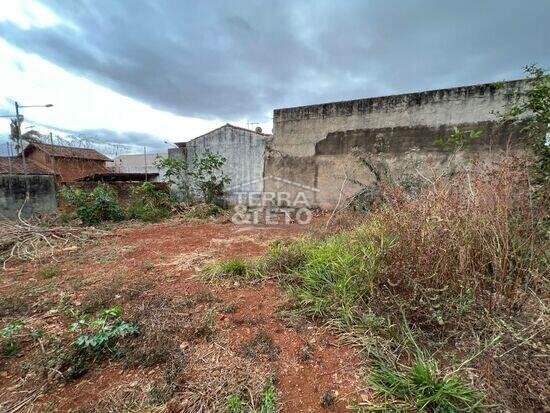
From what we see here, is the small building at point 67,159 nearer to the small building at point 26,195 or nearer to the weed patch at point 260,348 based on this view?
the small building at point 26,195

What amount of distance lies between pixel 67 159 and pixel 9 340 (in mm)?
18529

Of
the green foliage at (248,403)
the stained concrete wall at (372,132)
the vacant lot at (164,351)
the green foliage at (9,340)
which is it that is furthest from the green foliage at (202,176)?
the green foliage at (248,403)

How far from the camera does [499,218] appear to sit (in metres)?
1.95

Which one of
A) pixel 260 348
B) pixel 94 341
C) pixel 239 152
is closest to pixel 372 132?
pixel 239 152

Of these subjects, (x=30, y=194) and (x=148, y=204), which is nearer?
(x=30, y=194)

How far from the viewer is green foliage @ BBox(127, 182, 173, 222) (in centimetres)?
754

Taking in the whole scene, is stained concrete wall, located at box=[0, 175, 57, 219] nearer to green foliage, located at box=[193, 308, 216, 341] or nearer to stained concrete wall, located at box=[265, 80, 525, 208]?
stained concrete wall, located at box=[265, 80, 525, 208]

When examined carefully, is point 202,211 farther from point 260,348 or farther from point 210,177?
point 260,348

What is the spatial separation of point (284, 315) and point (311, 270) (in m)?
0.57

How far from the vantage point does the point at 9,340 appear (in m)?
2.02

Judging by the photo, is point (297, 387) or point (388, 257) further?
point (388, 257)

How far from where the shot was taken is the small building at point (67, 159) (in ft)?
53.1

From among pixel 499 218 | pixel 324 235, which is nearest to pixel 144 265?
pixel 324 235

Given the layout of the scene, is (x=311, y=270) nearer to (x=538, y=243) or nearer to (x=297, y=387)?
(x=297, y=387)
